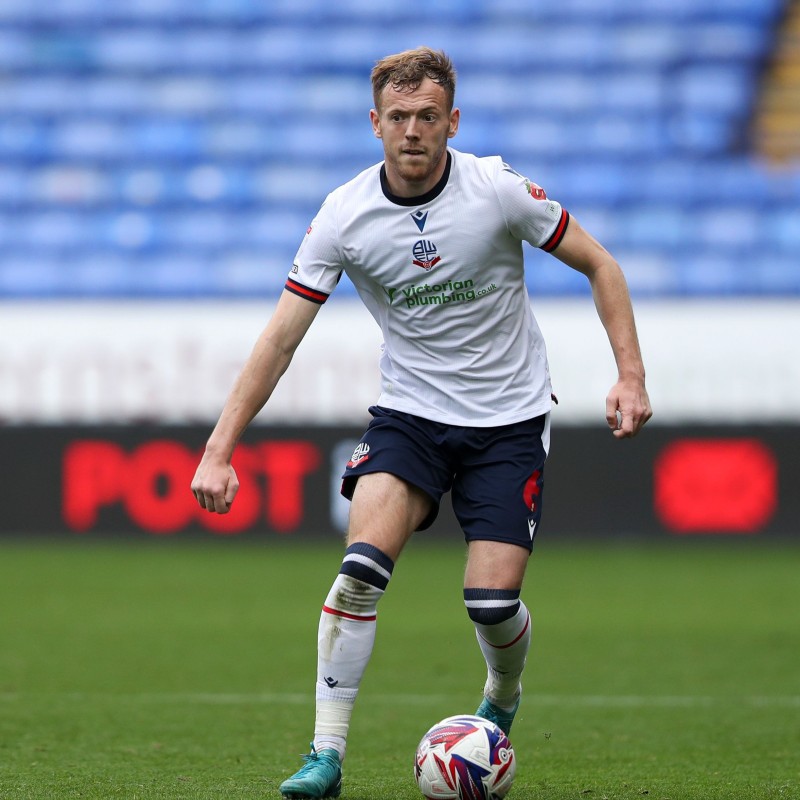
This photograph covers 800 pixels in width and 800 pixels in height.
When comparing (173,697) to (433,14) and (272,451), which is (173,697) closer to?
(272,451)

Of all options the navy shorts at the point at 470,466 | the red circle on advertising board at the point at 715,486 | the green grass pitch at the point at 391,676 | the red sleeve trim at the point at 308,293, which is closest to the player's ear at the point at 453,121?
the red sleeve trim at the point at 308,293

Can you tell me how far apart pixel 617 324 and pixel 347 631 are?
3.70 feet

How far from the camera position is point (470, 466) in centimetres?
434

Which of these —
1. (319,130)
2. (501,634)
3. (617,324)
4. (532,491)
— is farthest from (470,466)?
(319,130)

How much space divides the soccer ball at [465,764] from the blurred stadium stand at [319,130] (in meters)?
10.4

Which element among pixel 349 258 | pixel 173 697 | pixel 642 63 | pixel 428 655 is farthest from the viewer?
pixel 642 63

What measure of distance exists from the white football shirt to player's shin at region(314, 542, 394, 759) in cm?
53

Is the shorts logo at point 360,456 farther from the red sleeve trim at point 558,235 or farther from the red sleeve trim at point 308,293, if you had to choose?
the red sleeve trim at point 558,235

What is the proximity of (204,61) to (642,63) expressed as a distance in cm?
469

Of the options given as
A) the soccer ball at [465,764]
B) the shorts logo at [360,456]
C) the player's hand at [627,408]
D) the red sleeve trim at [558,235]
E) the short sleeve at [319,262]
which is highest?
the red sleeve trim at [558,235]

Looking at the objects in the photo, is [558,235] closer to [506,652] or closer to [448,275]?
[448,275]

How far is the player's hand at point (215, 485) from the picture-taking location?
392cm

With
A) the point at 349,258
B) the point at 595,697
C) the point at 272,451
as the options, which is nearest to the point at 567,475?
the point at 272,451

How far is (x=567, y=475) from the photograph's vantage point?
12023mm
